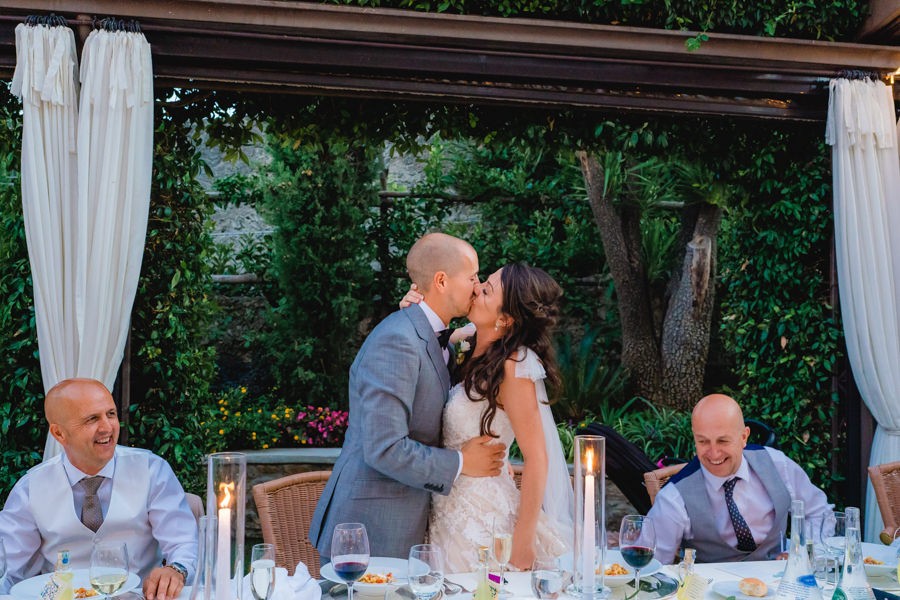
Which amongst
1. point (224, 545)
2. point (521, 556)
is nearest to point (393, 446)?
point (521, 556)

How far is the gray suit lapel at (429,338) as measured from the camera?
9.41 ft

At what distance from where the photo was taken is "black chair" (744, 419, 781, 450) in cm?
464

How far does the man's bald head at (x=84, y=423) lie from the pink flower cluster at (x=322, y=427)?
4.45 metres

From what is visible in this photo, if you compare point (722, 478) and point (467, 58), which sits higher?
point (467, 58)

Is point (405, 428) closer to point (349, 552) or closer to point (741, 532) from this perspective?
point (349, 552)

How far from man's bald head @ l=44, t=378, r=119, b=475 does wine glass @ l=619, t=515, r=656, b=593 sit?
5.33 ft

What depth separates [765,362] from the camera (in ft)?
18.0

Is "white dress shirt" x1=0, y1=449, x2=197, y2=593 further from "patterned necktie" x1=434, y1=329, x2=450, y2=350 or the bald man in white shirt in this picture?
"patterned necktie" x1=434, y1=329, x2=450, y2=350

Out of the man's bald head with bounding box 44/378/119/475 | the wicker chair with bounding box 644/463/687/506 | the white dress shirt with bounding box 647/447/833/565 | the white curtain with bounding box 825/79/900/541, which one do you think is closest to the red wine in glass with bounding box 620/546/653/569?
the white dress shirt with bounding box 647/447/833/565

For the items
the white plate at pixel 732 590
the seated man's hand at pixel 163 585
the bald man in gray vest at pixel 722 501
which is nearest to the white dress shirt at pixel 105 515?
the seated man's hand at pixel 163 585

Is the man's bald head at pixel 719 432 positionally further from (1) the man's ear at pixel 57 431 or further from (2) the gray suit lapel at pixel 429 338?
(1) the man's ear at pixel 57 431

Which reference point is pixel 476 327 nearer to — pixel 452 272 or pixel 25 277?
pixel 452 272

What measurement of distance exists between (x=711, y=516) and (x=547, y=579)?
4.13 feet

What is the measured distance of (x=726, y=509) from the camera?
3121 mm
